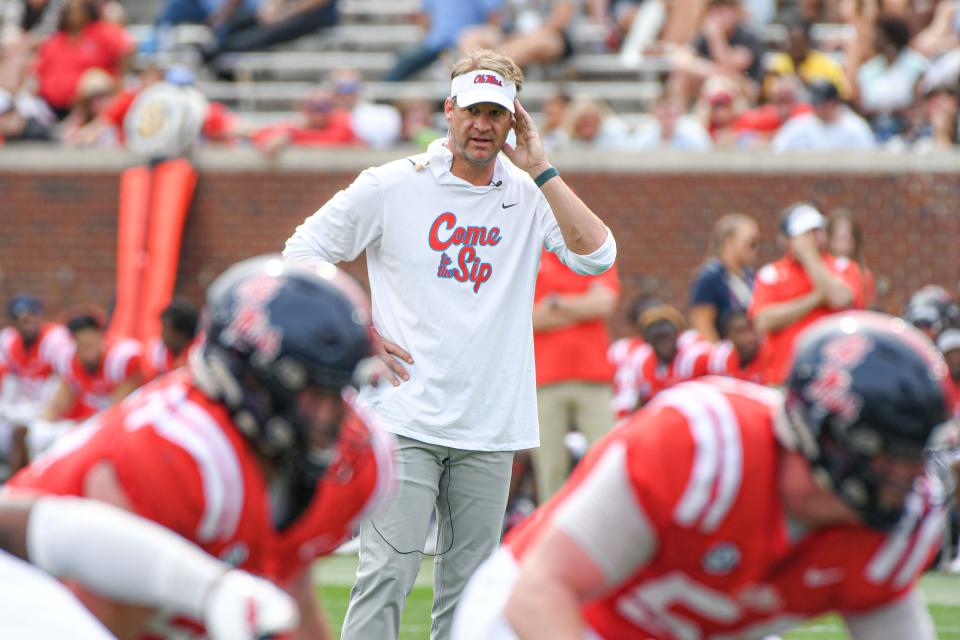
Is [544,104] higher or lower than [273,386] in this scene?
lower

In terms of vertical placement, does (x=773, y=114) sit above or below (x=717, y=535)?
below

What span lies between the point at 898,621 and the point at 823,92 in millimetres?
9091

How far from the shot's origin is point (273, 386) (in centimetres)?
321

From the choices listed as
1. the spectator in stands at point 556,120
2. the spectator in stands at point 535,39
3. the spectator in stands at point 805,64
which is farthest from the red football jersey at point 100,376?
the spectator in stands at point 805,64

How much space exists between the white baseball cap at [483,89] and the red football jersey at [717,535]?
2273mm

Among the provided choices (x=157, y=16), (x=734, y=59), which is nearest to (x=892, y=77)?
(x=734, y=59)

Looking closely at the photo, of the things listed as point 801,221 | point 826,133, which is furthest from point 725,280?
point 826,133

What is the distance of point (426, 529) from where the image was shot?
5543 millimetres

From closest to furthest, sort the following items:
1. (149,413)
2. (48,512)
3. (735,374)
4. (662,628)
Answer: (48,512) < (149,413) < (662,628) < (735,374)

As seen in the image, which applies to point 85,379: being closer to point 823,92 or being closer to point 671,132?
point 671,132

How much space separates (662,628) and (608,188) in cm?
1017

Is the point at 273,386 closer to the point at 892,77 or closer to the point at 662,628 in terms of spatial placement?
the point at 662,628

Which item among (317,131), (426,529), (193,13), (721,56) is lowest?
Answer: (317,131)

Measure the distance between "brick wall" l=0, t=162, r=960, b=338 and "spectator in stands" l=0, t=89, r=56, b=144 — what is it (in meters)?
0.32
